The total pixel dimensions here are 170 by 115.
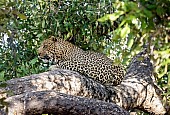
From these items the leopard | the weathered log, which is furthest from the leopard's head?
the weathered log

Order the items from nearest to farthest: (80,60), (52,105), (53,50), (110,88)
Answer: (52,105) < (110,88) < (80,60) < (53,50)

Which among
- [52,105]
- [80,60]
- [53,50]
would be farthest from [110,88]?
[53,50]

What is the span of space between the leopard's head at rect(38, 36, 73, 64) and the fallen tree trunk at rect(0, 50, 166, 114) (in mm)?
984

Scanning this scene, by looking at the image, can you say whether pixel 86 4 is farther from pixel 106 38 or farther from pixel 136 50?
pixel 136 50

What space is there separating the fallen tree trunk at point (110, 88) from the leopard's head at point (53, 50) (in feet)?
3.23

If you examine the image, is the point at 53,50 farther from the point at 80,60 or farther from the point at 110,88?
the point at 110,88

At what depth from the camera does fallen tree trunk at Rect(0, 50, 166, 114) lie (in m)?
3.62

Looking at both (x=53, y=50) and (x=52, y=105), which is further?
(x=53, y=50)

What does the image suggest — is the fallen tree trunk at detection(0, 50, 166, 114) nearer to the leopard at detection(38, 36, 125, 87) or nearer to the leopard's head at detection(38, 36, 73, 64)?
the leopard at detection(38, 36, 125, 87)

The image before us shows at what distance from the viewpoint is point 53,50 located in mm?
5801

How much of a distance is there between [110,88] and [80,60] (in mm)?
1041

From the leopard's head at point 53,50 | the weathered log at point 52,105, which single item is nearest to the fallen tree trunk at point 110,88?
the weathered log at point 52,105

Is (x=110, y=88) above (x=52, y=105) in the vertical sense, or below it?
below

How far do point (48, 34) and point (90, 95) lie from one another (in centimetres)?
183
